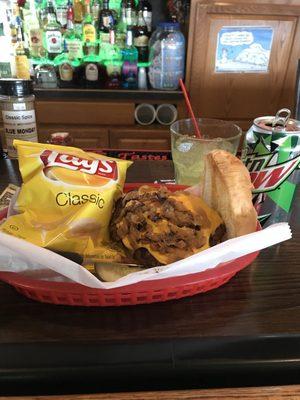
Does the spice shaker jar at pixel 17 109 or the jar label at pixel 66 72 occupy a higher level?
the spice shaker jar at pixel 17 109

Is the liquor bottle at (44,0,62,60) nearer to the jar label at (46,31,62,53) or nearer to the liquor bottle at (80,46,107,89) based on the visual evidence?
the jar label at (46,31,62,53)

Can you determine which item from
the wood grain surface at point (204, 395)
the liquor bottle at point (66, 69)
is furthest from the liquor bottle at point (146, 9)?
the wood grain surface at point (204, 395)

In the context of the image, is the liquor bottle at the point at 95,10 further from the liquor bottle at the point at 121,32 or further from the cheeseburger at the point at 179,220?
the cheeseburger at the point at 179,220

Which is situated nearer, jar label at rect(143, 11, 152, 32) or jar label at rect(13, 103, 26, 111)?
jar label at rect(13, 103, 26, 111)

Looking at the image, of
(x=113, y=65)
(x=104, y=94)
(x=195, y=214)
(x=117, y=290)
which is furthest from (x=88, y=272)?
(x=113, y=65)

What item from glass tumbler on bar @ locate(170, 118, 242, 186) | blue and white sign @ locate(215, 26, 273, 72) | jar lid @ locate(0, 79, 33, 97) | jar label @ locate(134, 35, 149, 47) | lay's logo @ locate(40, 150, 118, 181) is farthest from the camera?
jar label @ locate(134, 35, 149, 47)

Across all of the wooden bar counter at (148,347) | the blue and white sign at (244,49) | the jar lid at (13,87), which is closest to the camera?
the wooden bar counter at (148,347)

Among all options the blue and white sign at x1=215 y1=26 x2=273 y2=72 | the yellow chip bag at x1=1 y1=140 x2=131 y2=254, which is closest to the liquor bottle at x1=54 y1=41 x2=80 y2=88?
the blue and white sign at x1=215 y1=26 x2=273 y2=72
